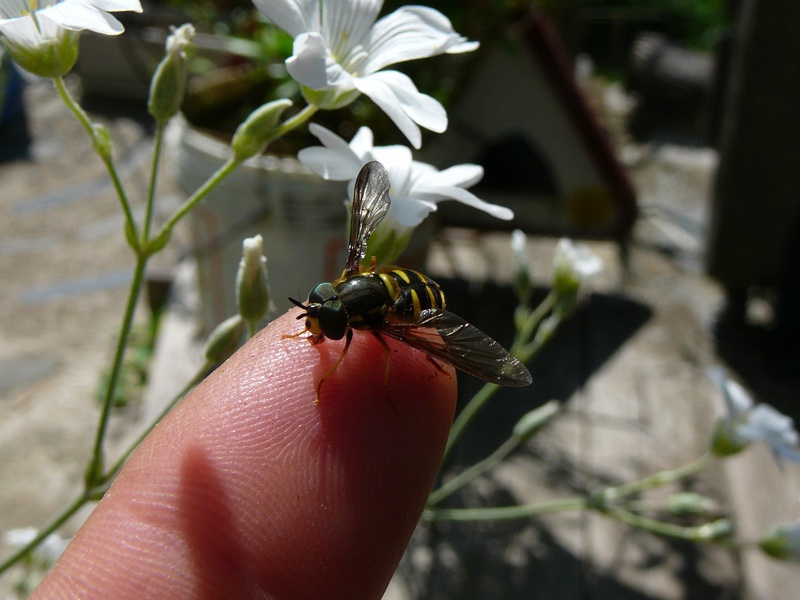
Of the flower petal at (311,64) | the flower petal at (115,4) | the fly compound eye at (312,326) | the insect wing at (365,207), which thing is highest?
the flower petal at (115,4)

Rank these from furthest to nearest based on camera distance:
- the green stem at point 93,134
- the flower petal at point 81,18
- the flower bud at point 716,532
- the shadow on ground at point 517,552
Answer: the shadow on ground at point 517,552 → the flower bud at point 716,532 → the green stem at point 93,134 → the flower petal at point 81,18

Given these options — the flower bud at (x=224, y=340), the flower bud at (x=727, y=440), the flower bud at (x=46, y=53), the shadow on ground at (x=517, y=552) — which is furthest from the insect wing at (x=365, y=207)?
the shadow on ground at (x=517, y=552)

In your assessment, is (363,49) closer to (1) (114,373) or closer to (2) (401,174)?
(2) (401,174)

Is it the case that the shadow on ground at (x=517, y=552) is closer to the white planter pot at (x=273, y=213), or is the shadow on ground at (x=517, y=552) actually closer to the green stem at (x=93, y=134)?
the white planter pot at (x=273, y=213)

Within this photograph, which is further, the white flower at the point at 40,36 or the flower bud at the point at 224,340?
the flower bud at the point at 224,340

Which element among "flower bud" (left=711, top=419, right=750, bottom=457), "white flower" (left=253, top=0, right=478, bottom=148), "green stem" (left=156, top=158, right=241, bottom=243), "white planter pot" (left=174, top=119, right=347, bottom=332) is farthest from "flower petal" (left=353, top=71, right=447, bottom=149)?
"white planter pot" (left=174, top=119, right=347, bottom=332)

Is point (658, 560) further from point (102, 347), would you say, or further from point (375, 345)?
point (102, 347)

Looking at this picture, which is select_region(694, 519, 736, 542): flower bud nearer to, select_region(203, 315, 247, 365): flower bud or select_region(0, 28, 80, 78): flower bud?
select_region(203, 315, 247, 365): flower bud

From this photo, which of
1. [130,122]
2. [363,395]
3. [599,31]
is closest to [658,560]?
[363,395]
